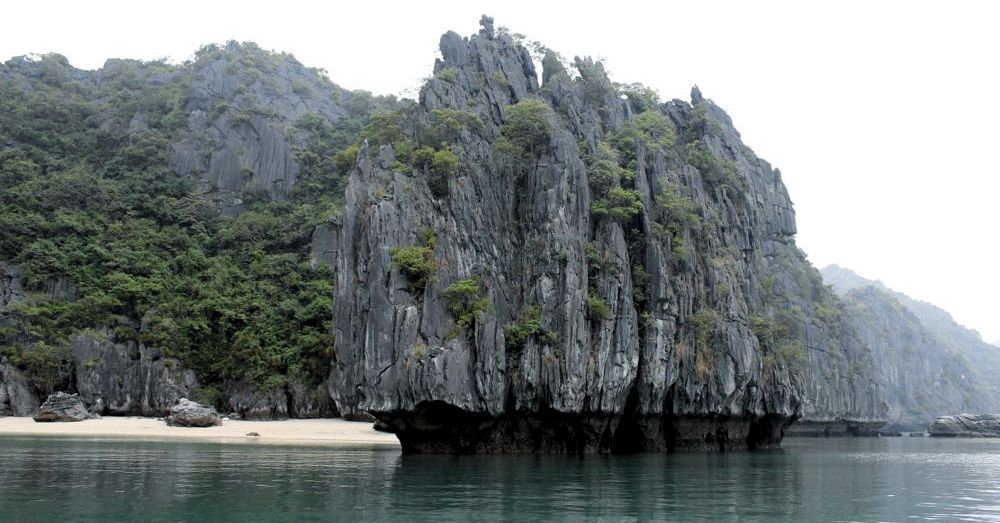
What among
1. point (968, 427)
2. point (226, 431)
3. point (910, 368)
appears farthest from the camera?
point (910, 368)

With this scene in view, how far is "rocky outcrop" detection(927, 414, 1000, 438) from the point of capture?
3344 inches

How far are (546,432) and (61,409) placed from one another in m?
31.5

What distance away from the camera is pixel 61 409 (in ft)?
154

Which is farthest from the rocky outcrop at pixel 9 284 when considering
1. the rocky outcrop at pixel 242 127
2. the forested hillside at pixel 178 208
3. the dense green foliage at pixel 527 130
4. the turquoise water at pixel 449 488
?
the dense green foliage at pixel 527 130

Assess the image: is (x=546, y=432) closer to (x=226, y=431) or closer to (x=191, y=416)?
(x=226, y=431)

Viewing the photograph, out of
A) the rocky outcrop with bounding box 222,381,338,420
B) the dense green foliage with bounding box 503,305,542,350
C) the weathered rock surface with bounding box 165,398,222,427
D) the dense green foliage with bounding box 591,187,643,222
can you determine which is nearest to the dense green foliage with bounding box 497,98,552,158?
the dense green foliage with bounding box 591,187,643,222

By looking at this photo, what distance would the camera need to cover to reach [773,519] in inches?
671

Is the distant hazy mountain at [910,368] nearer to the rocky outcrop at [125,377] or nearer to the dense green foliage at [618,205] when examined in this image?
the dense green foliage at [618,205]

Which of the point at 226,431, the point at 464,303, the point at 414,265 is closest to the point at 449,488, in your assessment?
the point at 464,303

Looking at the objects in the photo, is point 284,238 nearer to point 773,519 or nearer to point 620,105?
point 620,105

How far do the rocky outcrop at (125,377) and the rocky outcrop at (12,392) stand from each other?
317cm

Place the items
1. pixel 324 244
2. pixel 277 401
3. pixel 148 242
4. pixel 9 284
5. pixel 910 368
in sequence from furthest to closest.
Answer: pixel 910 368, pixel 324 244, pixel 148 242, pixel 9 284, pixel 277 401

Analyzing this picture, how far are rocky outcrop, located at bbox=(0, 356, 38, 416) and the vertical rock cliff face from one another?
74.6 ft

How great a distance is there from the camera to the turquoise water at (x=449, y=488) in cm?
1681
